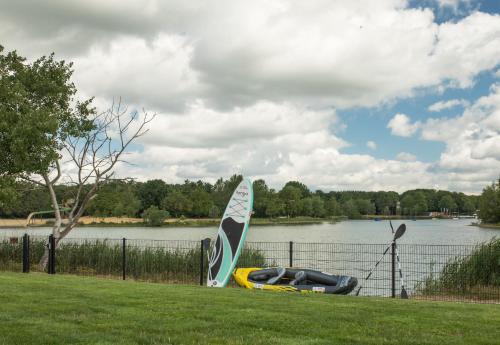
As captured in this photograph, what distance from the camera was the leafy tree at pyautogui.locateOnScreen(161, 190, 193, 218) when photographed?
3878 inches

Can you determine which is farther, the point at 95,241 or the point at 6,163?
the point at 95,241

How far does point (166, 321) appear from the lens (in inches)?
273

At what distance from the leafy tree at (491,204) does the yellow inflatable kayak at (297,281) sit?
7167 centimetres

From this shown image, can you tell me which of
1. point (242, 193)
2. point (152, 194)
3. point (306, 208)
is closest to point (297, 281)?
point (242, 193)

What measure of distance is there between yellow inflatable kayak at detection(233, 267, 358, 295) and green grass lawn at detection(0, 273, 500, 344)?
309cm

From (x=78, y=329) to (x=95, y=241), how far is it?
1509 centimetres

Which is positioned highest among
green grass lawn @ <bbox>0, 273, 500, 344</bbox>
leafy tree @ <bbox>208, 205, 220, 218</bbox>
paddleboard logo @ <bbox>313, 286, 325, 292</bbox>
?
leafy tree @ <bbox>208, 205, 220, 218</bbox>

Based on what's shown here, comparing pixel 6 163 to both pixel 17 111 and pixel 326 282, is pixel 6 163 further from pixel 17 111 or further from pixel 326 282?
pixel 326 282

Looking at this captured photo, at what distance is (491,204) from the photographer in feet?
268

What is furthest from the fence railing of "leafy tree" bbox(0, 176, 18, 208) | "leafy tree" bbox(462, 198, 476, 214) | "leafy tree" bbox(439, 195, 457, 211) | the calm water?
"leafy tree" bbox(462, 198, 476, 214)

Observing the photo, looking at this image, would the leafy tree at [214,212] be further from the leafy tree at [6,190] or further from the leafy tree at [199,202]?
the leafy tree at [6,190]

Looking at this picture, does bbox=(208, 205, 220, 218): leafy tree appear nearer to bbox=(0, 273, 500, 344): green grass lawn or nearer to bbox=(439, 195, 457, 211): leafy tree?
bbox=(439, 195, 457, 211): leafy tree

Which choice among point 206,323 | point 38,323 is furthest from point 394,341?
point 38,323

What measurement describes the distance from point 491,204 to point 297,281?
76.9 m
